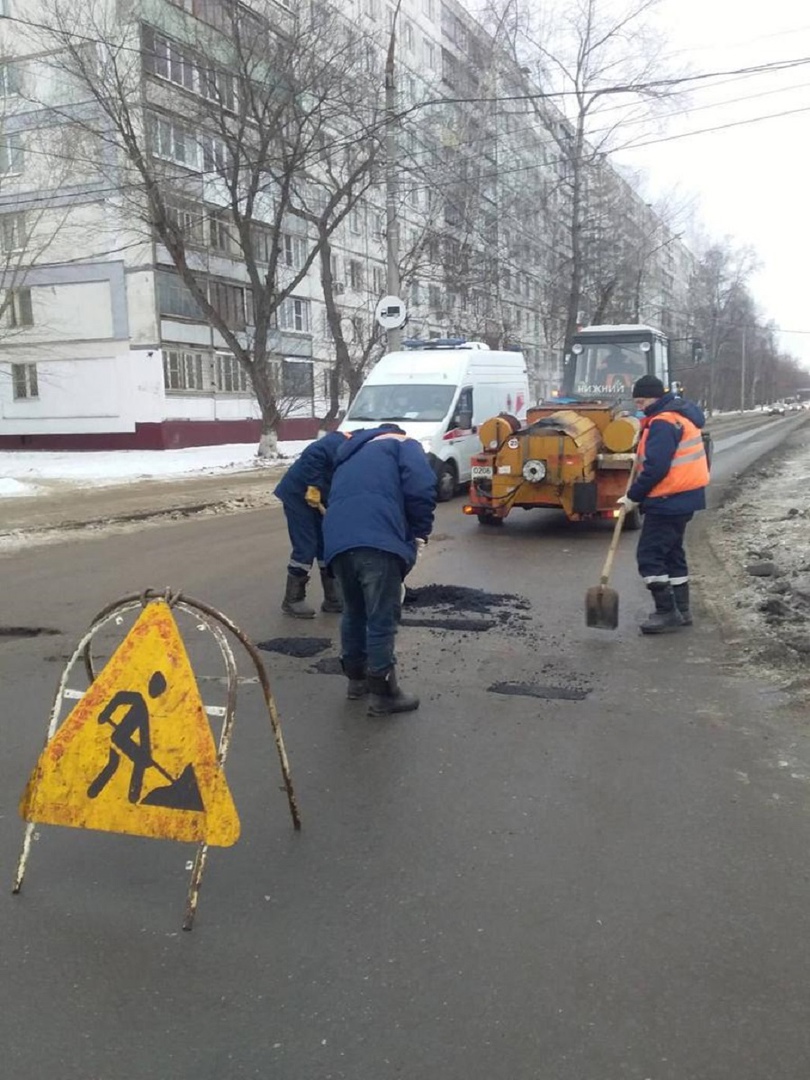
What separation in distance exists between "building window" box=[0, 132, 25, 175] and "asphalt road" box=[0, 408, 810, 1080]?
90.2 ft

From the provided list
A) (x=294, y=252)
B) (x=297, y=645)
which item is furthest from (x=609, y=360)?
(x=294, y=252)

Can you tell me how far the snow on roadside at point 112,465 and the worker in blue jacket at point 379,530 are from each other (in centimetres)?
1371

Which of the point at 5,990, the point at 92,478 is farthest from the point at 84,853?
the point at 92,478

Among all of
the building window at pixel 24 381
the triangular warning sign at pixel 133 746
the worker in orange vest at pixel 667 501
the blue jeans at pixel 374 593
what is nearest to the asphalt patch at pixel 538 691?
the blue jeans at pixel 374 593

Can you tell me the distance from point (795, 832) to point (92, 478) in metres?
19.0

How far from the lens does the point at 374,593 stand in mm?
5004

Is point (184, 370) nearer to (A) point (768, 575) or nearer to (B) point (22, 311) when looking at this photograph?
(B) point (22, 311)

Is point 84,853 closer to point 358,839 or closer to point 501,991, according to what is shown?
point 358,839

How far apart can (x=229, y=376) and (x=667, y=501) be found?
2901 centimetres

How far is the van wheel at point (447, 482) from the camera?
1527 cm

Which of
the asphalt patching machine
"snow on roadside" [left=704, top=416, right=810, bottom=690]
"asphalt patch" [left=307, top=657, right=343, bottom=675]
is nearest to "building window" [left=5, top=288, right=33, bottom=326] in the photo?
the asphalt patching machine

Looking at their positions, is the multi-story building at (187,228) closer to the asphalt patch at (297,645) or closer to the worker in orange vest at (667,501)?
the worker in orange vest at (667,501)

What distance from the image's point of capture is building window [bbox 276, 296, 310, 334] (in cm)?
3778

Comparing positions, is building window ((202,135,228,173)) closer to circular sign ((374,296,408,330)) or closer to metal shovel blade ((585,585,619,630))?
circular sign ((374,296,408,330))
